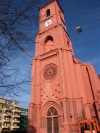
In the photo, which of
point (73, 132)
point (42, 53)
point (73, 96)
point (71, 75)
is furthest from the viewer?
point (42, 53)

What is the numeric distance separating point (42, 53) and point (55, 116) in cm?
1250

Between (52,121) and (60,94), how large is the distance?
412cm

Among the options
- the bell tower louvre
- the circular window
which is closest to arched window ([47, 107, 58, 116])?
the bell tower louvre

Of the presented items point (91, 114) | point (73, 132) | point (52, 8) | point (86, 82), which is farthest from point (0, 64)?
point (52, 8)

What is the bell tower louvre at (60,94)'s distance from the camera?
17041mm

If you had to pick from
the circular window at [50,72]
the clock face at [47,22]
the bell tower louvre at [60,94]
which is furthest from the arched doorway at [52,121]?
the clock face at [47,22]

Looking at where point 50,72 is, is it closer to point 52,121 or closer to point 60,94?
point 60,94

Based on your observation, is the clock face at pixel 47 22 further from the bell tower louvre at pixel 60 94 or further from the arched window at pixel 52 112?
the arched window at pixel 52 112

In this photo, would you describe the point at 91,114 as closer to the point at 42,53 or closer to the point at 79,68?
the point at 79,68

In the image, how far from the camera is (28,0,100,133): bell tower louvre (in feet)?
55.9

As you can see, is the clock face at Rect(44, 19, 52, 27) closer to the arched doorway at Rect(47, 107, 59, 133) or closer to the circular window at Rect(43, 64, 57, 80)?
the circular window at Rect(43, 64, 57, 80)

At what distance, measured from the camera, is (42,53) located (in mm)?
25359

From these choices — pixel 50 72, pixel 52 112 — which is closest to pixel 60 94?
pixel 52 112

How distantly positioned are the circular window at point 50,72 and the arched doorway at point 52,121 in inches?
216
